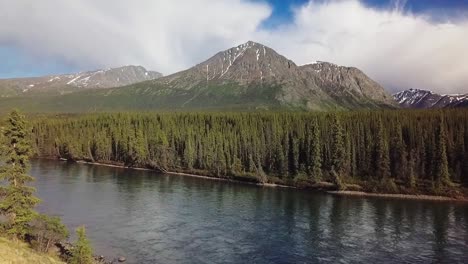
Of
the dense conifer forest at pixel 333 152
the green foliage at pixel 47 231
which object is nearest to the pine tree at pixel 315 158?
the dense conifer forest at pixel 333 152

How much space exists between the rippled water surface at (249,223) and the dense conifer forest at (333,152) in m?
14.5

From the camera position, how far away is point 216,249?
73.6 m

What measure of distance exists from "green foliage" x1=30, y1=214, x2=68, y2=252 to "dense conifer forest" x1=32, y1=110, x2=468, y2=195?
96.1m

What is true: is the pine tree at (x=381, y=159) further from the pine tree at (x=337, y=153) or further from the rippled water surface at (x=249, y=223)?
the rippled water surface at (x=249, y=223)

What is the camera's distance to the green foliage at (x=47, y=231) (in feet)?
201

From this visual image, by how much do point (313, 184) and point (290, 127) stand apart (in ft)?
126

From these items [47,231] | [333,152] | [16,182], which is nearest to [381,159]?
[333,152]

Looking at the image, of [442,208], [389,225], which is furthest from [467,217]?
[389,225]

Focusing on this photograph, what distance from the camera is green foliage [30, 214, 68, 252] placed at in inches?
2406

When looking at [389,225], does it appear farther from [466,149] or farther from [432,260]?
[466,149]

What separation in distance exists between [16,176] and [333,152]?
4437 inches

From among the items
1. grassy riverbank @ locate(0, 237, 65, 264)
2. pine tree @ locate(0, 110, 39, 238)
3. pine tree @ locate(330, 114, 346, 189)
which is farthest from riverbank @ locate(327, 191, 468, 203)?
grassy riverbank @ locate(0, 237, 65, 264)

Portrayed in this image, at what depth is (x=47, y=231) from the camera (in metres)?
62.5

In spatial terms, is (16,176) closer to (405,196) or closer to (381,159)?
(405,196)
